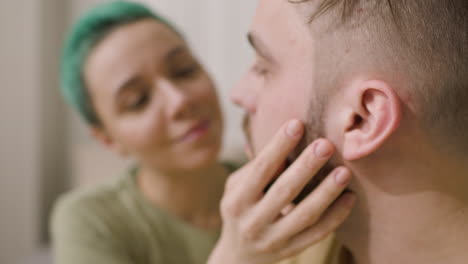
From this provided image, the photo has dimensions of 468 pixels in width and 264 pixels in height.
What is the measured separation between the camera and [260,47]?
2.44 feet

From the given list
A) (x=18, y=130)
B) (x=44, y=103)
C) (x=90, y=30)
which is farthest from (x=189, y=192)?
(x=44, y=103)

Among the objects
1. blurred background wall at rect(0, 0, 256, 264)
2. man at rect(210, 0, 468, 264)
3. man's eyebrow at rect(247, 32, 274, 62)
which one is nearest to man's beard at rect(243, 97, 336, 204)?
man at rect(210, 0, 468, 264)

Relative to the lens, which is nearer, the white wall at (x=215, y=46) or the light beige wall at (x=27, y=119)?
the white wall at (x=215, y=46)

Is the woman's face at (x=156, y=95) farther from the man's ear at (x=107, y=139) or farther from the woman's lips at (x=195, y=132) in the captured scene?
the man's ear at (x=107, y=139)

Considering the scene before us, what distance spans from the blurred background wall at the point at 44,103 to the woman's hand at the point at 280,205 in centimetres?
99

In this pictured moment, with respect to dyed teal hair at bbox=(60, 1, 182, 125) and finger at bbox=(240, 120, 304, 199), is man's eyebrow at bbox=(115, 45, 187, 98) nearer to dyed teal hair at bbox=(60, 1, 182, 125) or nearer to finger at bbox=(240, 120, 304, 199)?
dyed teal hair at bbox=(60, 1, 182, 125)

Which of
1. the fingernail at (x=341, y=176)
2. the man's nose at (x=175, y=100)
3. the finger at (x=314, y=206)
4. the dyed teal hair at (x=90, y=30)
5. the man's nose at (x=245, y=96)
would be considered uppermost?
the dyed teal hair at (x=90, y=30)

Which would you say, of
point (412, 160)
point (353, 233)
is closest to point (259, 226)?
point (353, 233)

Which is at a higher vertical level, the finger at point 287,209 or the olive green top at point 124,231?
the finger at point 287,209

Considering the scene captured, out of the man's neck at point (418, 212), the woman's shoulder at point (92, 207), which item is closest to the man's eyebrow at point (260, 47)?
the man's neck at point (418, 212)

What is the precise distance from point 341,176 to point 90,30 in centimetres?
96

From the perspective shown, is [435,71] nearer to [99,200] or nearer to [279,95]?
[279,95]

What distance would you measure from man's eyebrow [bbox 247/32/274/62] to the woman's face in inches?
21.3

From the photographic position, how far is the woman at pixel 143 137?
1.29 meters
